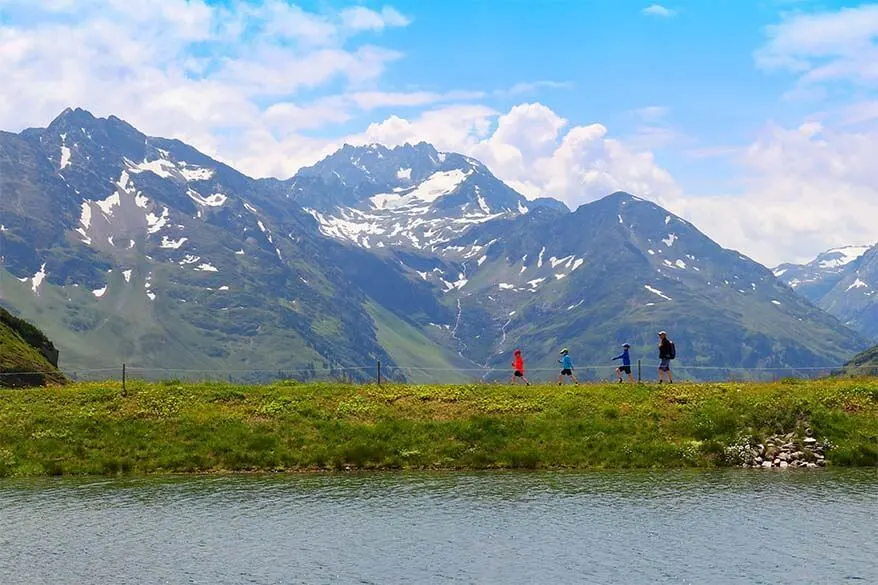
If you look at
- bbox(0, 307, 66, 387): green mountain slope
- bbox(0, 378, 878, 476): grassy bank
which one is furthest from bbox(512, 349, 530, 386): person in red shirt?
bbox(0, 307, 66, 387): green mountain slope

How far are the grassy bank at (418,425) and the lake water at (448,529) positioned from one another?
130 inches

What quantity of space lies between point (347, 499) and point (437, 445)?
1222cm

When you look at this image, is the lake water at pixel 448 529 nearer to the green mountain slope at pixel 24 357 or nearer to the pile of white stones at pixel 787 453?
the pile of white stones at pixel 787 453

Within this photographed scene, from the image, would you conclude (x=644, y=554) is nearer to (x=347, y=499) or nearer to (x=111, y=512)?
(x=347, y=499)

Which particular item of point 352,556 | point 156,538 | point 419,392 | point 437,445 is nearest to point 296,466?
point 437,445

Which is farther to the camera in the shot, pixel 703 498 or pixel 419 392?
pixel 419 392

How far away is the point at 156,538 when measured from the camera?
3797 centimetres

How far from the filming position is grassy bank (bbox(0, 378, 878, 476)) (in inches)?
2169

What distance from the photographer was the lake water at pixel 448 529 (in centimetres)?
3222

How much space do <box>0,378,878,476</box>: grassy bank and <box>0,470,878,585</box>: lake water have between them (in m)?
3.31

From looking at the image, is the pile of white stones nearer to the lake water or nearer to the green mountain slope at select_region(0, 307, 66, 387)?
the lake water

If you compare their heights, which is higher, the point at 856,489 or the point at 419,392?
the point at 419,392

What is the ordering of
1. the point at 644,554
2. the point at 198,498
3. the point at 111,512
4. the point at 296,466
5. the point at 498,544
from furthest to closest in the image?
1. the point at 296,466
2. the point at 198,498
3. the point at 111,512
4. the point at 498,544
5. the point at 644,554

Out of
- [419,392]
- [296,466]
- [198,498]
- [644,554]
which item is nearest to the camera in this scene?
[644,554]
